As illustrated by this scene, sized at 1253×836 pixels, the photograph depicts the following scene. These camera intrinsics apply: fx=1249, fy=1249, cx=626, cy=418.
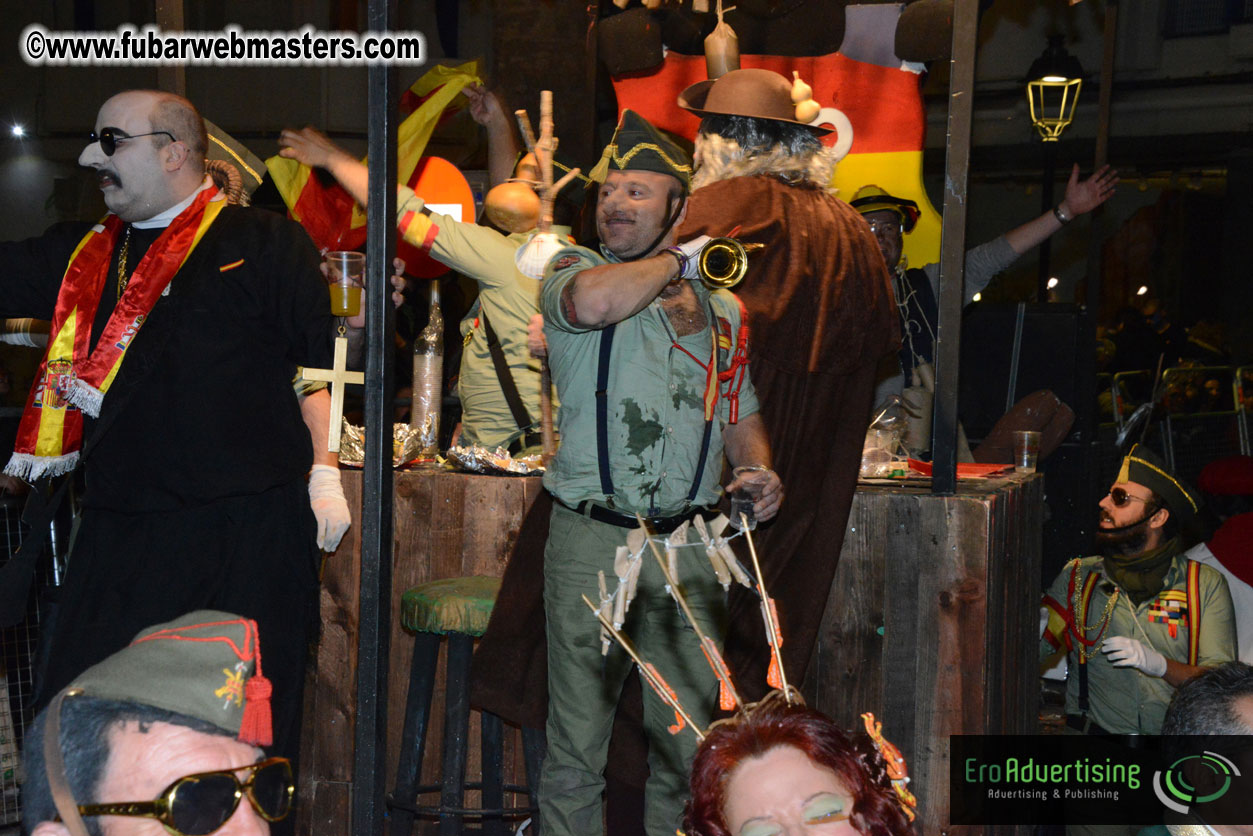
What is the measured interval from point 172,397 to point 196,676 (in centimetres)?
157

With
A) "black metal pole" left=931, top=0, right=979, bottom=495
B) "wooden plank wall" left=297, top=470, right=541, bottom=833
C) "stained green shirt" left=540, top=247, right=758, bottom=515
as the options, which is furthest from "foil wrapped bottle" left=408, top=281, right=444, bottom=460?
"black metal pole" left=931, top=0, right=979, bottom=495

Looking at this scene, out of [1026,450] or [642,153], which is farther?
[1026,450]

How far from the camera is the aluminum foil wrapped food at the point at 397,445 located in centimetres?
443

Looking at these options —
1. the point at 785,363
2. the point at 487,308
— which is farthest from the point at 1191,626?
the point at 487,308

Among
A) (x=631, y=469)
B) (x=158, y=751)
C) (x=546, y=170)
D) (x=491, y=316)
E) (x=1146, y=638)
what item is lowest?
(x=1146, y=638)

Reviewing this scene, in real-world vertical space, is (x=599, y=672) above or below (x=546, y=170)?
below

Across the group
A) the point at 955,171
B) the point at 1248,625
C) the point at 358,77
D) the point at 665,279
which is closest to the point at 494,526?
the point at 665,279

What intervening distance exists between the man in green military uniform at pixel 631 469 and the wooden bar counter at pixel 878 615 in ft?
2.48

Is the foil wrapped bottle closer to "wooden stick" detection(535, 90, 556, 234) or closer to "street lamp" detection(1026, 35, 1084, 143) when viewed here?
"wooden stick" detection(535, 90, 556, 234)

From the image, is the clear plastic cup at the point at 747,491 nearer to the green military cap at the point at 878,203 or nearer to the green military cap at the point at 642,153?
the green military cap at the point at 642,153

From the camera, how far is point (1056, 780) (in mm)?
4645

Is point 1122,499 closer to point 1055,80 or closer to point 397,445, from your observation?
point 397,445

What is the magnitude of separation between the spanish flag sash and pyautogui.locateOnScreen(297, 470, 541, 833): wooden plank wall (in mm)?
1234

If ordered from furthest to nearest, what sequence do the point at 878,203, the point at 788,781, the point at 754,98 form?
the point at 878,203
the point at 754,98
the point at 788,781
